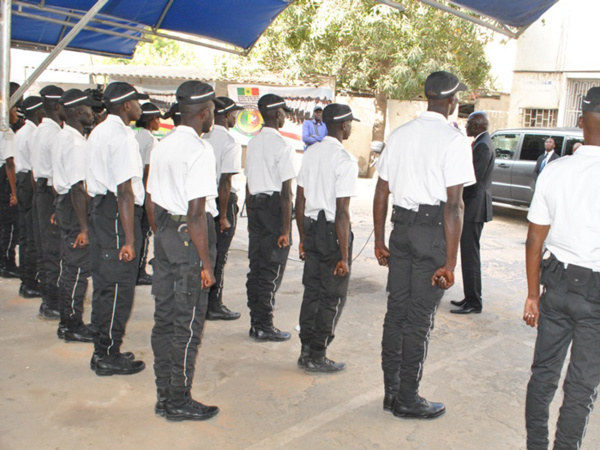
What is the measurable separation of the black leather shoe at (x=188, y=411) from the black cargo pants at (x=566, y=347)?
1868mm

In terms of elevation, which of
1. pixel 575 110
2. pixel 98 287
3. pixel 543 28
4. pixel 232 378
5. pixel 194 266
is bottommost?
pixel 232 378

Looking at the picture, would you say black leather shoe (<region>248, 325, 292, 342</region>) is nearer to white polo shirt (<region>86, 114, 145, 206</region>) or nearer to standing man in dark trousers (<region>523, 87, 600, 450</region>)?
white polo shirt (<region>86, 114, 145, 206</region>)

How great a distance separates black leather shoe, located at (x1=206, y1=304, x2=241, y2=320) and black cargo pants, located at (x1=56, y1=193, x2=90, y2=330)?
1166mm

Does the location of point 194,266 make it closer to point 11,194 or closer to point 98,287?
point 98,287

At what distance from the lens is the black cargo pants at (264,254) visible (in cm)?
484

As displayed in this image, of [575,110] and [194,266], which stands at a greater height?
[575,110]

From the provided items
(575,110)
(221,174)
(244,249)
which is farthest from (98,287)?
(575,110)

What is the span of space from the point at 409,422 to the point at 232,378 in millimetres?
1287

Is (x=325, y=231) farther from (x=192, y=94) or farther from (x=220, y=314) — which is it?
(x=220, y=314)

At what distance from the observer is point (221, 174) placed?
5.20 m

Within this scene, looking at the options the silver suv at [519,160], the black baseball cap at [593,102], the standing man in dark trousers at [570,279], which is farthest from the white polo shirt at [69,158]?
the silver suv at [519,160]

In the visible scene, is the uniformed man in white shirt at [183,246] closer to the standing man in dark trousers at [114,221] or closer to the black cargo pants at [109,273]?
the standing man in dark trousers at [114,221]

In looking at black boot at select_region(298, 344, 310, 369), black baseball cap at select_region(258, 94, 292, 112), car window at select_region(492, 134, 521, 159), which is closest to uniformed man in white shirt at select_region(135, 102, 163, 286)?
black baseball cap at select_region(258, 94, 292, 112)

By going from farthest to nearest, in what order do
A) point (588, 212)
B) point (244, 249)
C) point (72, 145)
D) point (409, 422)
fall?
point (244, 249)
point (72, 145)
point (409, 422)
point (588, 212)
